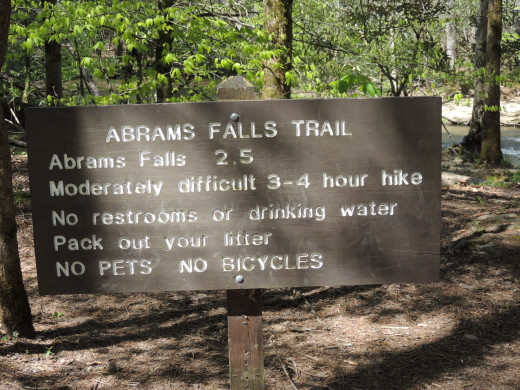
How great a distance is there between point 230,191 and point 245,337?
824 millimetres

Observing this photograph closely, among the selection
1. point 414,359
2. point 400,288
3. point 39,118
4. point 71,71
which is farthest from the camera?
point 71,71

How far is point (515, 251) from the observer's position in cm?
595

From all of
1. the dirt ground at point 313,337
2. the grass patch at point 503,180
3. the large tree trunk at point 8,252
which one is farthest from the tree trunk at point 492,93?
the large tree trunk at point 8,252

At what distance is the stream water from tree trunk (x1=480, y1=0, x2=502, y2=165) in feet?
6.99

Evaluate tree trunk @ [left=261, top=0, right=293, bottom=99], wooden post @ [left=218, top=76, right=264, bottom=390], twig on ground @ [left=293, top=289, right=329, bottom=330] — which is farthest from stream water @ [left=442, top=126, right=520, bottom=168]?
wooden post @ [left=218, top=76, right=264, bottom=390]

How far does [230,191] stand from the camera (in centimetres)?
240

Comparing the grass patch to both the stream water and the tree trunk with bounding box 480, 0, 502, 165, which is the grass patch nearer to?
the tree trunk with bounding box 480, 0, 502, 165

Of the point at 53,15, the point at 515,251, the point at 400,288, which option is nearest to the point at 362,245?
the point at 400,288


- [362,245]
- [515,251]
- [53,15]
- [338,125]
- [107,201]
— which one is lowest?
[515,251]

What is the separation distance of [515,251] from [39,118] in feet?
17.5

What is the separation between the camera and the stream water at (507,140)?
17781 mm

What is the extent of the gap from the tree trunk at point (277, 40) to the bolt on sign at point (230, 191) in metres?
4.02

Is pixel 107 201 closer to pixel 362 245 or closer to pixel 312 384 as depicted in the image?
pixel 362 245

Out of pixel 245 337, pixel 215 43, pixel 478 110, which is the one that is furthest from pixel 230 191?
pixel 478 110
